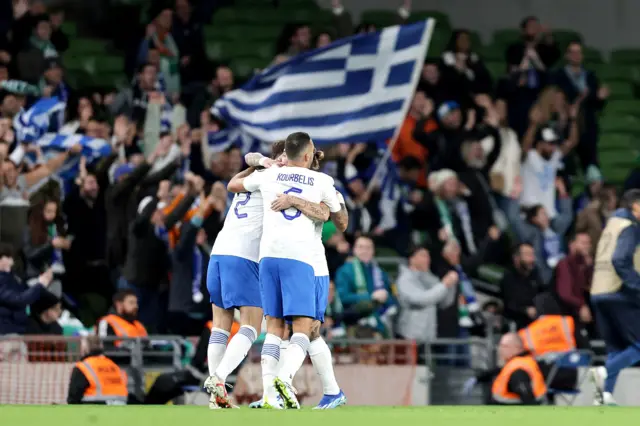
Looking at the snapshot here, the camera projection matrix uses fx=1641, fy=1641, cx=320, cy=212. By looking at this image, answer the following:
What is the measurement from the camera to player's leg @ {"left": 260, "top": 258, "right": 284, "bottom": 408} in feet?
35.9

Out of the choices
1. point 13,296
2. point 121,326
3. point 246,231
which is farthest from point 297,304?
point 13,296

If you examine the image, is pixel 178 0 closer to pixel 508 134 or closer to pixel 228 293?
pixel 508 134

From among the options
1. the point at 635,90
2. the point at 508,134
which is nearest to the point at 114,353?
the point at 508,134

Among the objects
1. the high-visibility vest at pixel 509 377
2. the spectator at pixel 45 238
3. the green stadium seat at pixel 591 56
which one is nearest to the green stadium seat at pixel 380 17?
the green stadium seat at pixel 591 56

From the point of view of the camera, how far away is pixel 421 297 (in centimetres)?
1652

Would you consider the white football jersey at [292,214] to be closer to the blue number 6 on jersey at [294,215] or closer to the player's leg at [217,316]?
the blue number 6 on jersey at [294,215]

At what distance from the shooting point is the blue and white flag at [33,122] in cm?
1805

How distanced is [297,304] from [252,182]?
2.94 feet

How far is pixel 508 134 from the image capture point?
66.4ft

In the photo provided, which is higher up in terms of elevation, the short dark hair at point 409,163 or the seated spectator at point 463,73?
the seated spectator at point 463,73

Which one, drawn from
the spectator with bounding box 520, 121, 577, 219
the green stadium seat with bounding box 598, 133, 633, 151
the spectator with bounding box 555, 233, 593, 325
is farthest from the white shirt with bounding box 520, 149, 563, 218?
the green stadium seat with bounding box 598, 133, 633, 151

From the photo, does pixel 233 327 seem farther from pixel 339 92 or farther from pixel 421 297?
pixel 339 92

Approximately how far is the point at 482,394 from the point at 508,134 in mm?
5271

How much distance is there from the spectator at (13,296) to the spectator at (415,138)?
554 centimetres
